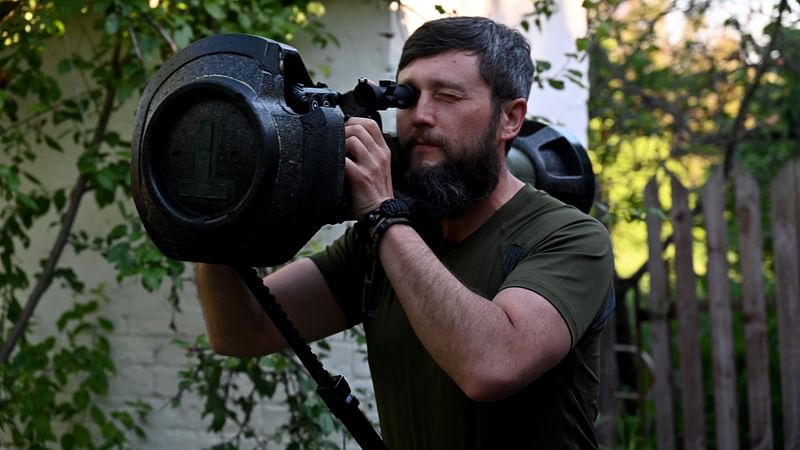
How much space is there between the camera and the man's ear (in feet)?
7.63

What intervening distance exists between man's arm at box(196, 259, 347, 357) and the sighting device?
363 millimetres

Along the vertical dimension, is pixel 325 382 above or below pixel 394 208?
below

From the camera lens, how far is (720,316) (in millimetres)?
4430

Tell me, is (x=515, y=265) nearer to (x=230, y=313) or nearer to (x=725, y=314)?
(x=230, y=313)

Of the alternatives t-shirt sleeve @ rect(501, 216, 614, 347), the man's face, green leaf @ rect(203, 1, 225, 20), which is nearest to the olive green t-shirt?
t-shirt sleeve @ rect(501, 216, 614, 347)

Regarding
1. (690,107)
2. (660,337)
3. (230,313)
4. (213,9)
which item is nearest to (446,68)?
(230,313)

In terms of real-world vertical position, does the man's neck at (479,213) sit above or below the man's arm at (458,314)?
above

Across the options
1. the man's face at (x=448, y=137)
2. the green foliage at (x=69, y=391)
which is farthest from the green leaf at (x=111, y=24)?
the man's face at (x=448, y=137)

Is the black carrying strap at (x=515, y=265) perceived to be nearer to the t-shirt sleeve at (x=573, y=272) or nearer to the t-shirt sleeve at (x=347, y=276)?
the t-shirt sleeve at (x=573, y=272)

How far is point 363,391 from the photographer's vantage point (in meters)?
3.44

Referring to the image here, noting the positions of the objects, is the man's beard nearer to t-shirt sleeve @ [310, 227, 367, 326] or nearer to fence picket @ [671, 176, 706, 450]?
t-shirt sleeve @ [310, 227, 367, 326]

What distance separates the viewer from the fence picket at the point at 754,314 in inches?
171

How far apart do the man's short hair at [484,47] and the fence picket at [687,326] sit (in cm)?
230

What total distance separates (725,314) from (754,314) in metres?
→ 0.11
